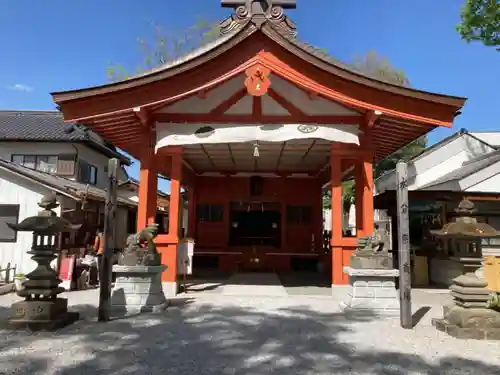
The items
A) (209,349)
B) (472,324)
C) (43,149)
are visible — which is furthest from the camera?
(43,149)

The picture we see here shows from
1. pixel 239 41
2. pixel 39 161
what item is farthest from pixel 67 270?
pixel 39 161

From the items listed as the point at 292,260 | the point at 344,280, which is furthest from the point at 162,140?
the point at 292,260

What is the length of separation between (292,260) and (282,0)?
9.65 meters

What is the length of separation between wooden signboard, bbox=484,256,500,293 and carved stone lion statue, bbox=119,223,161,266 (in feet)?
30.9

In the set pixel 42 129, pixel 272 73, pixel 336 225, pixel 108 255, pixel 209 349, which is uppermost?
pixel 42 129

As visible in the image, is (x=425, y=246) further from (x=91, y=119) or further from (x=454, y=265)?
(x=91, y=119)

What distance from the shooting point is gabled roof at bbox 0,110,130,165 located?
17.4m

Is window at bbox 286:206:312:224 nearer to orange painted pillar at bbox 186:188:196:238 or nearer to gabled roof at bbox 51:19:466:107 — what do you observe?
orange painted pillar at bbox 186:188:196:238

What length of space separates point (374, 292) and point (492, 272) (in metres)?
5.83

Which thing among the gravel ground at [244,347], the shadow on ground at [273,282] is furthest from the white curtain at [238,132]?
→ the gravel ground at [244,347]

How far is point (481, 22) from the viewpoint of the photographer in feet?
40.0

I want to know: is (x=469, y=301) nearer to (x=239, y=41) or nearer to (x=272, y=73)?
(x=272, y=73)

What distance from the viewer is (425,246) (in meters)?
13.0

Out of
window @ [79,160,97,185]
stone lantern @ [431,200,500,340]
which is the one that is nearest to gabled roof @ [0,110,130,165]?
window @ [79,160,97,185]
